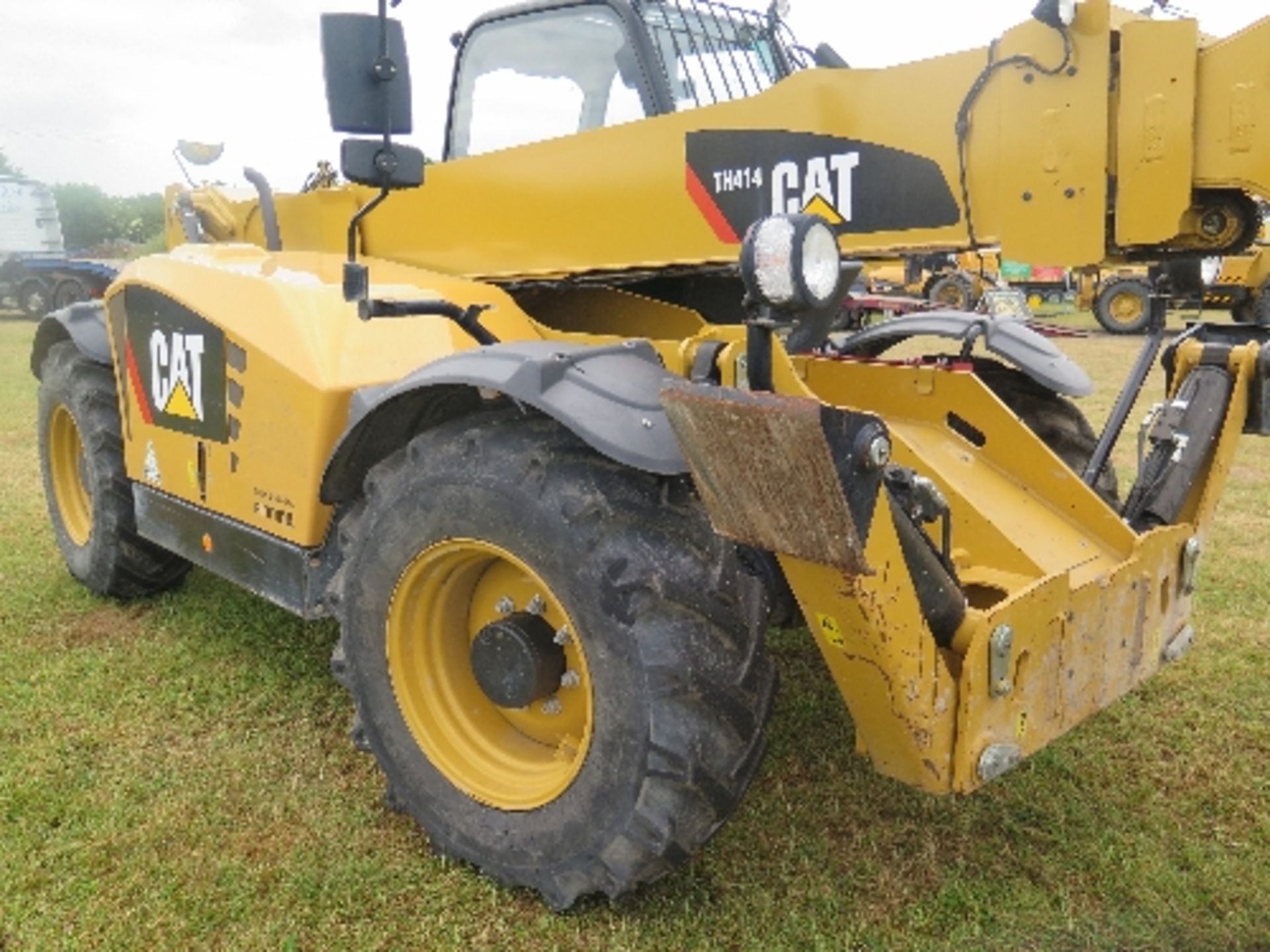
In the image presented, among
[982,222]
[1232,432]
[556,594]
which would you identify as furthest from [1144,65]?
[556,594]

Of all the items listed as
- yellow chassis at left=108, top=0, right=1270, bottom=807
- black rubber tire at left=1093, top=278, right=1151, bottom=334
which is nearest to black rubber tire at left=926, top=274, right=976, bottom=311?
black rubber tire at left=1093, top=278, right=1151, bottom=334

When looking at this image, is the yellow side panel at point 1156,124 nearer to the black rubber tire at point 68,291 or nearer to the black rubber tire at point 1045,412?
the black rubber tire at point 1045,412

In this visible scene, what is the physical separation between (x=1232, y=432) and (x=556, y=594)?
1.90 meters

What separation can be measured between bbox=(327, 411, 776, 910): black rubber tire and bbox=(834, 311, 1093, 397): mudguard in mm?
1588

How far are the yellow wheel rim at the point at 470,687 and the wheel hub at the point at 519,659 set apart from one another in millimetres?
45

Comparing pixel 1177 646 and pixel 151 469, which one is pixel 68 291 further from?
pixel 1177 646

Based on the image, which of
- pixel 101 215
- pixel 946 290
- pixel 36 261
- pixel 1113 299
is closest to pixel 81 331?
pixel 946 290

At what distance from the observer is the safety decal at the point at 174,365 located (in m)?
3.48

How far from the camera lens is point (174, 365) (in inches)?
145

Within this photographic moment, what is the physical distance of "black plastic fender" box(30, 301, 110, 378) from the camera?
448 centimetres

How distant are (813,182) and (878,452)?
1214 millimetres

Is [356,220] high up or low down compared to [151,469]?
up

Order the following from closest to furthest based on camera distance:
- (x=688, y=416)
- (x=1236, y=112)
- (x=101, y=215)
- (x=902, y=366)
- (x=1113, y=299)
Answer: (x=688, y=416)
(x=1236, y=112)
(x=902, y=366)
(x=1113, y=299)
(x=101, y=215)

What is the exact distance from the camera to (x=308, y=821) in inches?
116
